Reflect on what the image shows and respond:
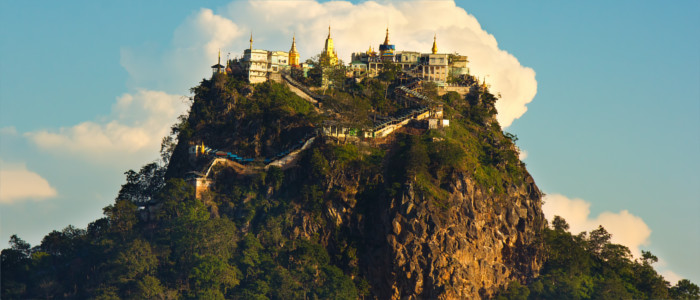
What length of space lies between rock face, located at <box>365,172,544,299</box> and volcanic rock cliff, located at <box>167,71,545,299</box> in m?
0.10

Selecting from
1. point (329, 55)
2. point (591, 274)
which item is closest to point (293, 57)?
point (329, 55)

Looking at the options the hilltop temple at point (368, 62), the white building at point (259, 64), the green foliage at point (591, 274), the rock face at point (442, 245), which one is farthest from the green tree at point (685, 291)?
the white building at point (259, 64)

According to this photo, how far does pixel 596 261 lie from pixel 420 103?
26041 millimetres

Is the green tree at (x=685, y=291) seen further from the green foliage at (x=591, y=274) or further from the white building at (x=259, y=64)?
the white building at (x=259, y=64)

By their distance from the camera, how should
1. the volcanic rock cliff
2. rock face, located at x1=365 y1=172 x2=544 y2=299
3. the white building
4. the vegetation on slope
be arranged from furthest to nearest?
1. the white building
2. the volcanic rock cliff
3. rock face, located at x1=365 y1=172 x2=544 y2=299
4. the vegetation on slope

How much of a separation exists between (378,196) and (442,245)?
825cm

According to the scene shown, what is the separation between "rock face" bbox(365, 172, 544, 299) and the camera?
109m

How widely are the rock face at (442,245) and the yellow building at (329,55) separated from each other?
90.2 ft

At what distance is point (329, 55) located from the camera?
140 metres

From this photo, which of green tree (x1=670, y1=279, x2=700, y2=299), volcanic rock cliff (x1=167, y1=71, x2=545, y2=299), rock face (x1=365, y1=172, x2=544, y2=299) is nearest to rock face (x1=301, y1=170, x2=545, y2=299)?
→ rock face (x1=365, y1=172, x2=544, y2=299)

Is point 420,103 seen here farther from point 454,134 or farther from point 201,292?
point 201,292

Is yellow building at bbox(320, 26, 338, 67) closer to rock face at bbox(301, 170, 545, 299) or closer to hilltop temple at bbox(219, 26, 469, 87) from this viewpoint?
hilltop temple at bbox(219, 26, 469, 87)

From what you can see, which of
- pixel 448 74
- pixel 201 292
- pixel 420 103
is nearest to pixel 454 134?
pixel 420 103

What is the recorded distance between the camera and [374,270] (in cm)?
11069
